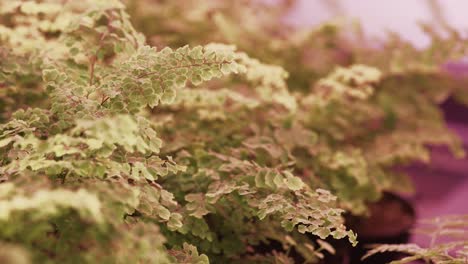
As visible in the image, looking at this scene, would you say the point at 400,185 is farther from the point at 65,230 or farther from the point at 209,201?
the point at 65,230

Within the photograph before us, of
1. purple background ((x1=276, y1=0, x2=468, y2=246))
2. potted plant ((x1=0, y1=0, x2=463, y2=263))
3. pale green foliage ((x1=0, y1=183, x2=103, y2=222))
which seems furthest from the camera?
purple background ((x1=276, y1=0, x2=468, y2=246))

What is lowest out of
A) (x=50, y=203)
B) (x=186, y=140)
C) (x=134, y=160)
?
(x=50, y=203)

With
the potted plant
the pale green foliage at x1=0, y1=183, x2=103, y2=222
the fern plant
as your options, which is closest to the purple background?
the potted plant

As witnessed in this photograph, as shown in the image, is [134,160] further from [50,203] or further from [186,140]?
[186,140]

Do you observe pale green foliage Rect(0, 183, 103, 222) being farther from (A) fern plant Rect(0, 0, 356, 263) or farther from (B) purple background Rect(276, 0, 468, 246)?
(B) purple background Rect(276, 0, 468, 246)

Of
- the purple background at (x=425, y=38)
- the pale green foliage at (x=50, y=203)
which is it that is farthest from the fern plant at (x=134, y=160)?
the purple background at (x=425, y=38)

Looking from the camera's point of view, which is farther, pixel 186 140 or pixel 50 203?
pixel 186 140

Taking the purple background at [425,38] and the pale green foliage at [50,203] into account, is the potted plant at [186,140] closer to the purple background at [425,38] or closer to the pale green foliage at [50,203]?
the pale green foliage at [50,203]

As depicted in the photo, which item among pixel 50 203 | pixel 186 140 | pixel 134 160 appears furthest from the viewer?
pixel 186 140

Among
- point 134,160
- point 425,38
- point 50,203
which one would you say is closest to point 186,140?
point 134,160

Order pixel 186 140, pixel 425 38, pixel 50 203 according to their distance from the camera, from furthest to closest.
Answer: pixel 425 38 → pixel 186 140 → pixel 50 203

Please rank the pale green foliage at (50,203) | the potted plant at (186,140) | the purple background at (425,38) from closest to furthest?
the pale green foliage at (50,203)
the potted plant at (186,140)
the purple background at (425,38)
